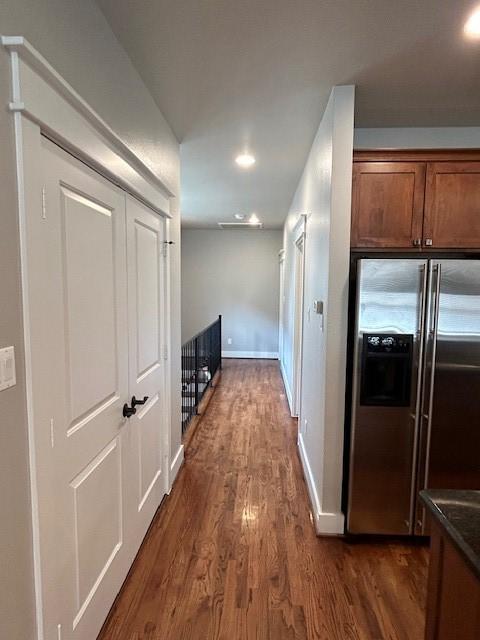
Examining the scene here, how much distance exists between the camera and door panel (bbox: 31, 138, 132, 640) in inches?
46.1

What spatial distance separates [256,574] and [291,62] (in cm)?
269

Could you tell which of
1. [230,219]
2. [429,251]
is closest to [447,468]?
[429,251]

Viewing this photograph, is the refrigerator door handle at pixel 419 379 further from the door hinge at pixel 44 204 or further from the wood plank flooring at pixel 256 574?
the door hinge at pixel 44 204

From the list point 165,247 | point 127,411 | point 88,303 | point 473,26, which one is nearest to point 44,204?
point 88,303

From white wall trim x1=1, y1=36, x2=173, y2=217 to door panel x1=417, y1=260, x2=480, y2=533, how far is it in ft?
5.72

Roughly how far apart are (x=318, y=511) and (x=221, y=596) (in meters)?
0.80

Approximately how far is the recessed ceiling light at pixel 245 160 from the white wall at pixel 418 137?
3.35 ft

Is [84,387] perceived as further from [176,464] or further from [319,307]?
[176,464]

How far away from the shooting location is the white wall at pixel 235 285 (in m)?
7.63

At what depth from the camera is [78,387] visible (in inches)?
55.7

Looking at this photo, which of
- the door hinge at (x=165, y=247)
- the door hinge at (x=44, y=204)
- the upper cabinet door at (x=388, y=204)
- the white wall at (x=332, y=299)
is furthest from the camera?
the door hinge at (x=165, y=247)

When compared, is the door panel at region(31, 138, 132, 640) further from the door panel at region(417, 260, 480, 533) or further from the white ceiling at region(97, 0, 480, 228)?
the door panel at region(417, 260, 480, 533)

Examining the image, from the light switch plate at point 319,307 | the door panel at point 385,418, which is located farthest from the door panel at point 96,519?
the light switch plate at point 319,307

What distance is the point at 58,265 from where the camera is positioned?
1252 millimetres
